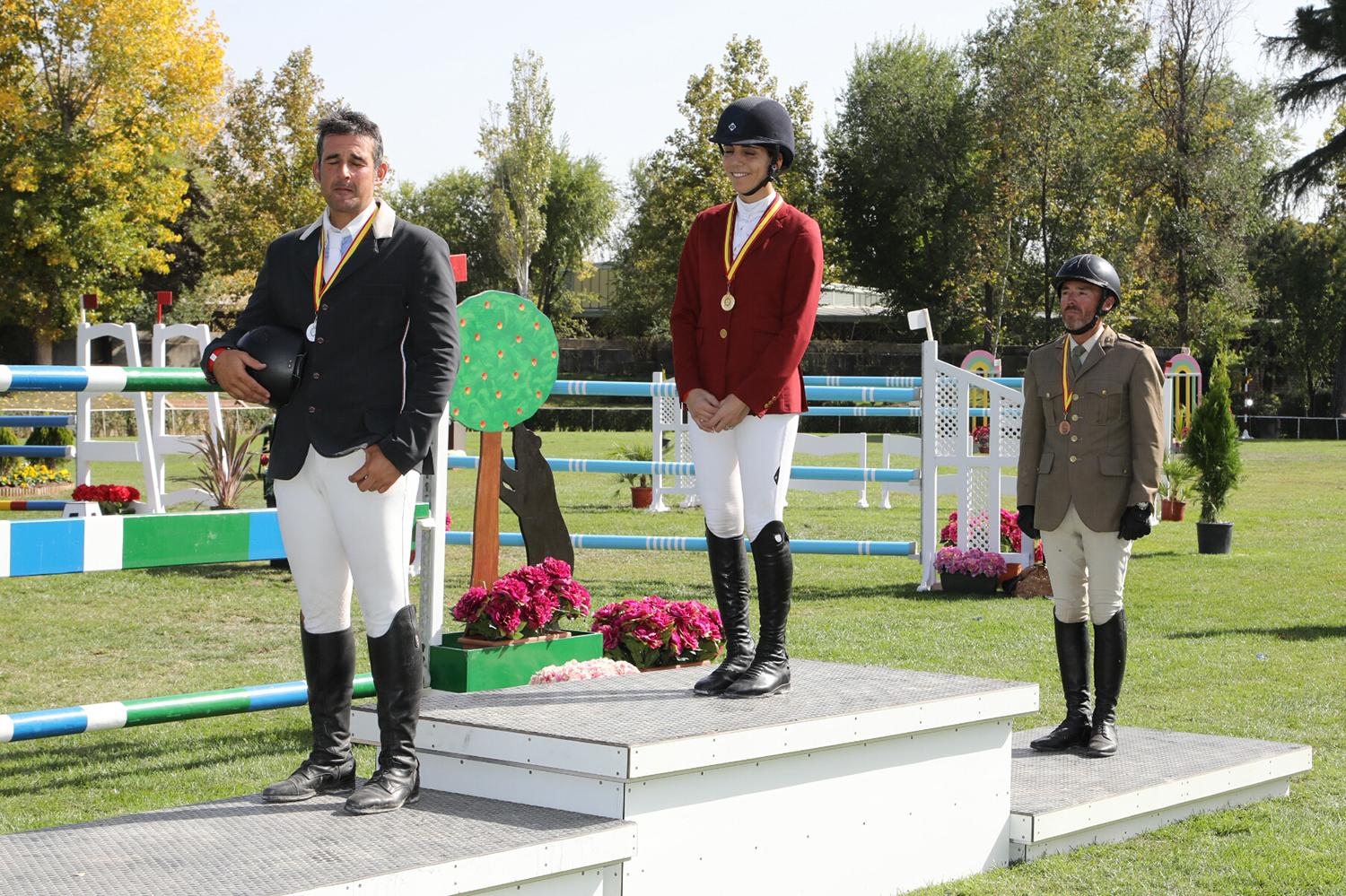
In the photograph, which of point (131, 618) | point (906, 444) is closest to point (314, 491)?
point (131, 618)

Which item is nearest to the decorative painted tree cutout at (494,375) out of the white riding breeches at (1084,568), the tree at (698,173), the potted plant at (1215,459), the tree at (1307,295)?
the white riding breeches at (1084,568)

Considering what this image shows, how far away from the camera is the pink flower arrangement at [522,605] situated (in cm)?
515

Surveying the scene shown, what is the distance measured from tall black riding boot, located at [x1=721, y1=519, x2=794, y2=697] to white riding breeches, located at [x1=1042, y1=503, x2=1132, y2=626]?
132cm

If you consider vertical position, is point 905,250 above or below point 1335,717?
above

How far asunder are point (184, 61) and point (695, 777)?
34.8 meters

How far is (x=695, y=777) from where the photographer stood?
3748 millimetres

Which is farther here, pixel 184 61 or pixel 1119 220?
pixel 1119 220

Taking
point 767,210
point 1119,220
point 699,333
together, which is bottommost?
point 699,333

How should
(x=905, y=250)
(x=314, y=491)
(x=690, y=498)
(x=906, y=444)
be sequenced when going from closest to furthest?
1. (x=314, y=491)
2. (x=906, y=444)
3. (x=690, y=498)
4. (x=905, y=250)

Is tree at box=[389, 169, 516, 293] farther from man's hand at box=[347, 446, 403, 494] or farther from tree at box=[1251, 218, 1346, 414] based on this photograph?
man's hand at box=[347, 446, 403, 494]

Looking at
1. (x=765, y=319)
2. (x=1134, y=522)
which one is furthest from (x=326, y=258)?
(x=1134, y=522)

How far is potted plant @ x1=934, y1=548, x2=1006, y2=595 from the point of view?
36.4 ft

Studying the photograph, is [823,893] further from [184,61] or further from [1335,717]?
[184,61]

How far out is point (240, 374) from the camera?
11.5 feet
